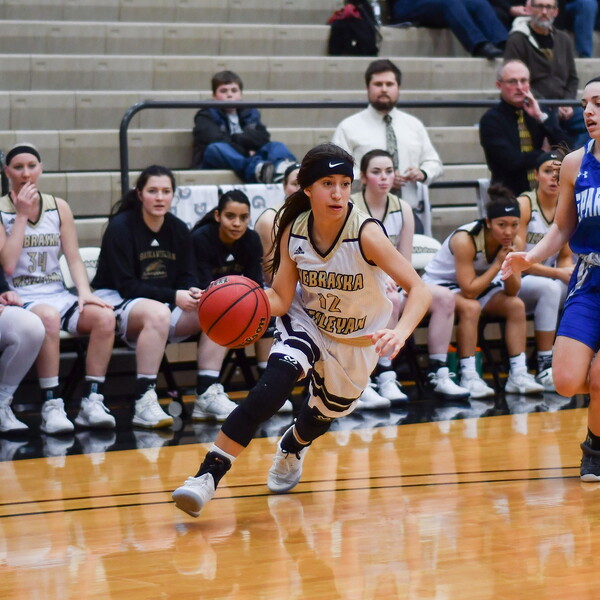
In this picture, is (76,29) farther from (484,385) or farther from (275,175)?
(484,385)

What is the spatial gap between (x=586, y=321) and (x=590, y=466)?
24.4 inches

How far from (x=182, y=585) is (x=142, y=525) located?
818 mm

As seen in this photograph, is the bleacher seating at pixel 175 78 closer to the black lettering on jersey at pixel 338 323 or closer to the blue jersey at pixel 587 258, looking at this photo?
the black lettering on jersey at pixel 338 323

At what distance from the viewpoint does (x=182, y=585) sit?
347cm

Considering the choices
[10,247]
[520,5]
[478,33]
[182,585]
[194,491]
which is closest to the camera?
[182,585]

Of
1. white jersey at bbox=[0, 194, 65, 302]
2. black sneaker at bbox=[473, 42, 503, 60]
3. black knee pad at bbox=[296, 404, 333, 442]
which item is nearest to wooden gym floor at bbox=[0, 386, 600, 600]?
black knee pad at bbox=[296, 404, 333, 442]

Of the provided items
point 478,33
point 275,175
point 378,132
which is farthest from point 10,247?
point 478,33

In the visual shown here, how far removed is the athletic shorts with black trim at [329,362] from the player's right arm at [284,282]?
0.27 ft

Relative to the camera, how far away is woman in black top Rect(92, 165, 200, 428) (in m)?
6.38

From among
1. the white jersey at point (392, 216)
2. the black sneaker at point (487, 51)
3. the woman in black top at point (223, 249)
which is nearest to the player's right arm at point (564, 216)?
the white jersey at point (392, 216)

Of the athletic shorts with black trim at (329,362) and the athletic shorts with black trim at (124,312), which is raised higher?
the athletic shorts with black trim at (329,362)

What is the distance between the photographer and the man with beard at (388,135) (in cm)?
787

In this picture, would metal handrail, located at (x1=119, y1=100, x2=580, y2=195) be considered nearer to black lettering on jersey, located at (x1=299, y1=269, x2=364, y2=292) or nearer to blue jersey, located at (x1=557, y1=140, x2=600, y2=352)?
black lettering on jersey, located at (x1=299, y1=269, x2=364, y2=292)

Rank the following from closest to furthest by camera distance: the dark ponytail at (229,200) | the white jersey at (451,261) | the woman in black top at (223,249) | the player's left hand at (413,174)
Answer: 1. the woman in black top at (223,249)
2. the dark ponytail at (229,200)
3. the white jersey at (451,261)
4. the player's left hand at (413,174)
